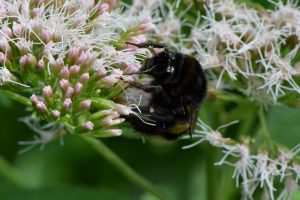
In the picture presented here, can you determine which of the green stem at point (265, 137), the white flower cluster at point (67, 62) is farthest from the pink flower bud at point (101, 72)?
the green stem at point (265, 137)

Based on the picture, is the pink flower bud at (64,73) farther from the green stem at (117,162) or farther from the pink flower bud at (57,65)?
the green stem at (117,162)

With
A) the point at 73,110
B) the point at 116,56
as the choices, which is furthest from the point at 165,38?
the point at 73,110

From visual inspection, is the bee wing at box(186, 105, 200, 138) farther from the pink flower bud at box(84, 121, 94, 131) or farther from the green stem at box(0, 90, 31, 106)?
the green stem at box(0, 90, 31, 106)

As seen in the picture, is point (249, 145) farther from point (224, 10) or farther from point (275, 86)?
point (224, 10)

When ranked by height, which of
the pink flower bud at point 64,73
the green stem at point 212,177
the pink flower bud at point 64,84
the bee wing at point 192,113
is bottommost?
the green stem at point 212,177

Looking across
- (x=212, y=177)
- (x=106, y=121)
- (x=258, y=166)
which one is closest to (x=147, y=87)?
(x=106, y=121)

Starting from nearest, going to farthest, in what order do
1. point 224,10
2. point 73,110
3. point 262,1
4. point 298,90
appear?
point 73,110 → point 298,90 → point 224,10 → point 262,1

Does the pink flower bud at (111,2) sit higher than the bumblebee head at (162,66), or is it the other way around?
the pink flower bud at (111,2)
